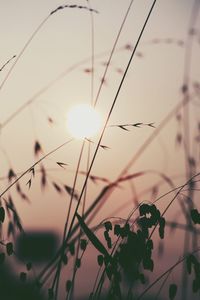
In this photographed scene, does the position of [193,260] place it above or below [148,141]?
below

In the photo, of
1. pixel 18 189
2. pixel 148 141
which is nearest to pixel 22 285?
pixel 18 189

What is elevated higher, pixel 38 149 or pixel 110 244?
pixel 38 149

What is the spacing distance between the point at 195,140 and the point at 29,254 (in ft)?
3.00

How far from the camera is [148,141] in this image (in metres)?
2.37

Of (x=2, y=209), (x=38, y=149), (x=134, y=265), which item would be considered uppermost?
(x=38, y=149)

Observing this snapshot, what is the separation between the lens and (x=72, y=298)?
217 cm

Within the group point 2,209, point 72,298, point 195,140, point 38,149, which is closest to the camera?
point 2,209

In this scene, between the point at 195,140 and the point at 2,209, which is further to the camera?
the point at 195,140

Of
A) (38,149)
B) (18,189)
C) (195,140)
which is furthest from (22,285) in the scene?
(195,140)

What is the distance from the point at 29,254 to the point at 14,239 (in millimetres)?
286

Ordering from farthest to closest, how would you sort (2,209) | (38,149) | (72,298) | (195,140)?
(195,140) → (38,149) → (72,298) → (2,209)

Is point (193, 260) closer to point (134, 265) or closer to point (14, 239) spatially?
point (134, 265)

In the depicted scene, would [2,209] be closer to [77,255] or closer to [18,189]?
[18,189]

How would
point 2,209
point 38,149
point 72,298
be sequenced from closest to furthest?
point 2,209 < point 72,298 < point 38,149
